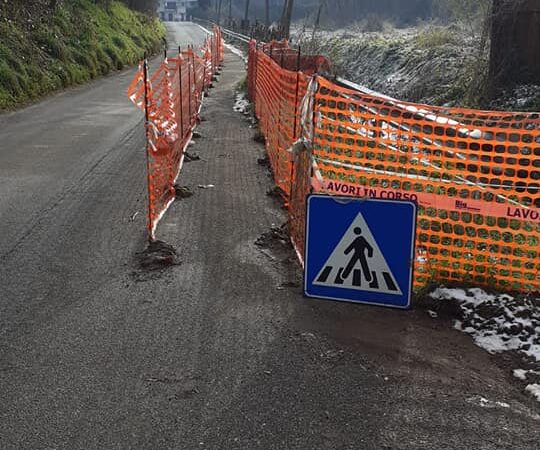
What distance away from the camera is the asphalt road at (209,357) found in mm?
3426

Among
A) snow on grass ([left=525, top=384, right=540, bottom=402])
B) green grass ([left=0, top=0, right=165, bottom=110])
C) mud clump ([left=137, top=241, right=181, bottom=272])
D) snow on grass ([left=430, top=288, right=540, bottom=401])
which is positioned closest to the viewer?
snow on grass ([left=525, top=384, right=540, bottom=402])

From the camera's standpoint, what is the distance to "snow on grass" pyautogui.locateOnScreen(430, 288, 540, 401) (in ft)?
14.3

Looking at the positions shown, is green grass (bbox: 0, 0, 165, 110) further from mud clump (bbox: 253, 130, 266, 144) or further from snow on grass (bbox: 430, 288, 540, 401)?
snow on grass (bbox: 430, 288, 540, 401)

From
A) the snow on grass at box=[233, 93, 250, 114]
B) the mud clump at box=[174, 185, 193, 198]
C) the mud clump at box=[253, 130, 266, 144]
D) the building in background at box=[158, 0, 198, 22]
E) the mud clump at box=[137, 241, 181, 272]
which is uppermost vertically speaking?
the building in background at box=[158, 0, 198, 22]

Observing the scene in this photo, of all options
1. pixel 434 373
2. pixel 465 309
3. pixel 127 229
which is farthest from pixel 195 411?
pixel 127 229

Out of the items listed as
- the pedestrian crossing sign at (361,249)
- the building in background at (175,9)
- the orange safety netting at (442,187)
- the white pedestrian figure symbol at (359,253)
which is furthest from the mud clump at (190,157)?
the building in background at (175,9)

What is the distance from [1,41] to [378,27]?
121 feet

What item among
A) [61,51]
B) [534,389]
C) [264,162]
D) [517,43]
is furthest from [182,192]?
[61,51]

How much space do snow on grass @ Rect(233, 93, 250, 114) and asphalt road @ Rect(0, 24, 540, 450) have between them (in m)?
10.0

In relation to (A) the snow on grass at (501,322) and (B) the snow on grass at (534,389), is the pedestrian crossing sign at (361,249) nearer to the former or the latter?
(A) the snow on grass at (501,322)

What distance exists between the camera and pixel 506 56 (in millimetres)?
11305

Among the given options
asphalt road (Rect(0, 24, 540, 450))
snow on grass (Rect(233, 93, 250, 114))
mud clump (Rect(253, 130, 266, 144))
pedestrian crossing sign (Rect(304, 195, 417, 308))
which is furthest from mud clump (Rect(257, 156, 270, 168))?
snow on grass (Rect(233, 93, 250, 114))

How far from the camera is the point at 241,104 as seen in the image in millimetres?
18062

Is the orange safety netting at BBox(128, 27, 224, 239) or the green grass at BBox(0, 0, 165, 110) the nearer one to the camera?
the orange safety netting at BBox(128, 27, 224, 239)
